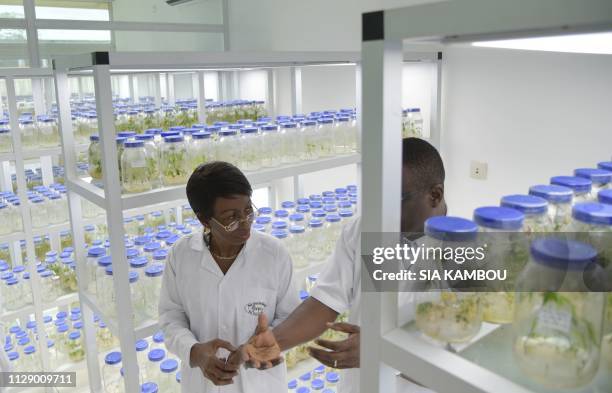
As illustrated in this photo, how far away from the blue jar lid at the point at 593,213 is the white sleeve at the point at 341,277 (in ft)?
2.47

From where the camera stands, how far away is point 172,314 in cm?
154

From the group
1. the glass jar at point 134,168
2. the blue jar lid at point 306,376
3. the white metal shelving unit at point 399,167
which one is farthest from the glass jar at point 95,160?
the white metal shelving unit at point 399,167

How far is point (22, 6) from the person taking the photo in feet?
14.4

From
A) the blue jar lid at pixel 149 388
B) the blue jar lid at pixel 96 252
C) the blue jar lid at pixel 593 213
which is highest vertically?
the blue jar lid at pixel 593 213

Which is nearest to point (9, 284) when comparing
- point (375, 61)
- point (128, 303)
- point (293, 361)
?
point (128, 303)

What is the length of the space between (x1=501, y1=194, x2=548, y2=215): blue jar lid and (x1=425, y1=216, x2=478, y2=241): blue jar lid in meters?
0.08

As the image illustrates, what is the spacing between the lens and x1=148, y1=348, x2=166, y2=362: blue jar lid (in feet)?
5.69

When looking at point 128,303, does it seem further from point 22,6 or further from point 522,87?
point 22,6

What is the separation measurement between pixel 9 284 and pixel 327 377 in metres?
1.81

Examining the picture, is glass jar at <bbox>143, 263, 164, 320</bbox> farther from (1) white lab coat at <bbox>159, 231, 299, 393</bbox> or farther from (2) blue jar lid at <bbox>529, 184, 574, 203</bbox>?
(2) blue jar lid at <bbox>529, 184, 574, 203</bbox>

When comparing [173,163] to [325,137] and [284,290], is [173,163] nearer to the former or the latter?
[284,290]

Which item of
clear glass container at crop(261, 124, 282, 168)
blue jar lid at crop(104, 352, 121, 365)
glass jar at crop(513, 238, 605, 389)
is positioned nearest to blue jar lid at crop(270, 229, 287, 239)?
clear glass container at crop(261, 124, 282, 168)

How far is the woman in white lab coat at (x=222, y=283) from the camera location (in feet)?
4.74

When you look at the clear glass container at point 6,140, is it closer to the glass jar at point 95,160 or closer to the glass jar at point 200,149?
the glass jar at point 95,160
